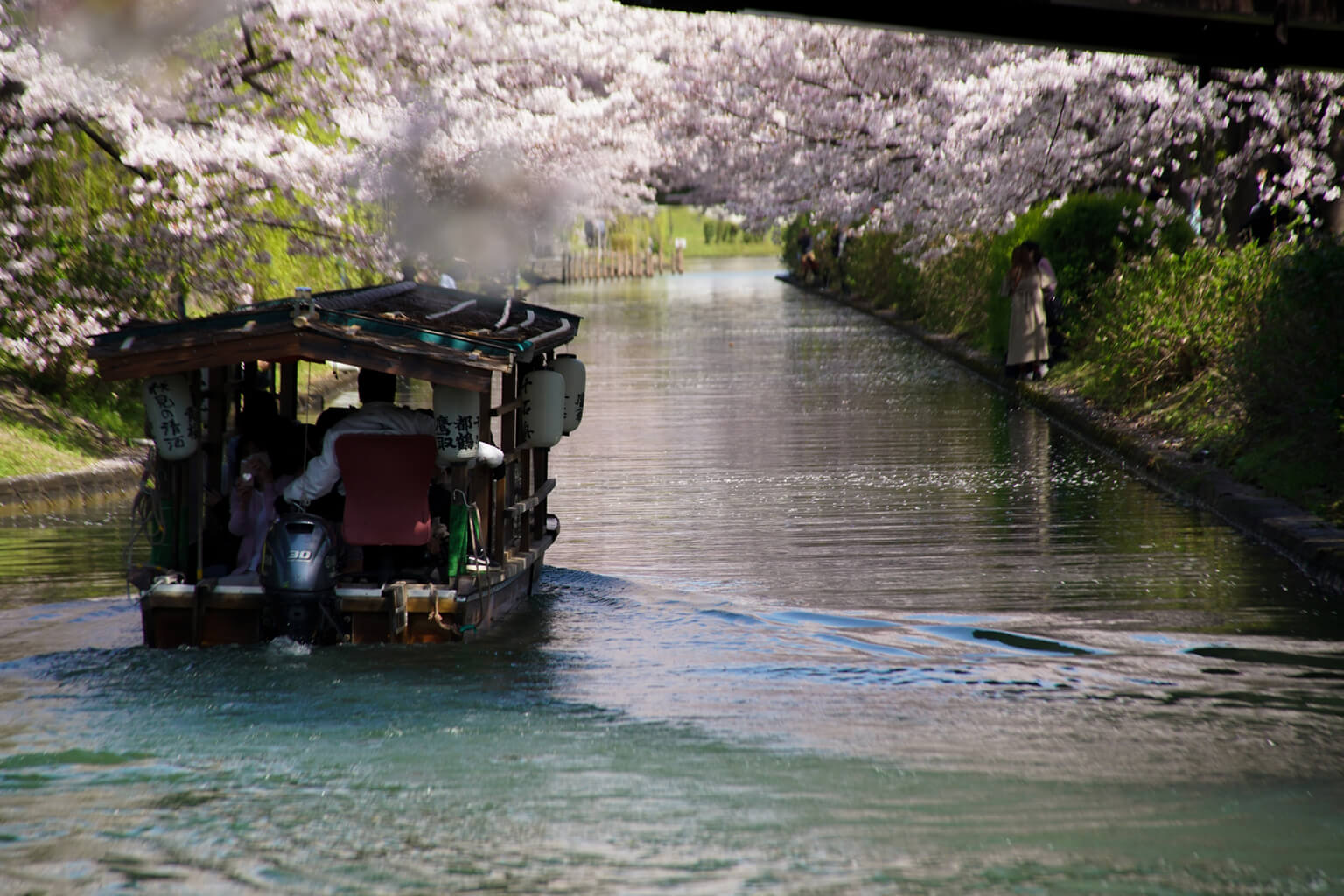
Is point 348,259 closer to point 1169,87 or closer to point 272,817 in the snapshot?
point 1169,87

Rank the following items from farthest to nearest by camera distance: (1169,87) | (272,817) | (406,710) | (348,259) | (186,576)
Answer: (348,259) → (1169,87) → (186,576) → (406,710) → (272,817)

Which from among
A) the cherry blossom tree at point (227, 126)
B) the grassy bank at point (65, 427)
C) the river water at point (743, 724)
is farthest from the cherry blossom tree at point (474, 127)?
the river water at point (743, 724)

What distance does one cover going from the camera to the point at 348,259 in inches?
754

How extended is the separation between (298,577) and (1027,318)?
13656 mm

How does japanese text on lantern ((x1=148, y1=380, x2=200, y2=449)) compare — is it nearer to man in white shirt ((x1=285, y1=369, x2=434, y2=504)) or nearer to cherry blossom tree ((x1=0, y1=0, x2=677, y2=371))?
man in white shirt ((x1=285, y1=369, x2=434, y2=504))

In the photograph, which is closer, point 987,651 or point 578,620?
point 987,651

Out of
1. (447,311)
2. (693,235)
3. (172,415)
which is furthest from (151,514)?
(693,235)

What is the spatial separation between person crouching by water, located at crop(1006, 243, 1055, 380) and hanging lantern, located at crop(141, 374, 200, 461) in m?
13.1

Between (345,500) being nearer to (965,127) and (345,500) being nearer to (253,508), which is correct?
(253,508)

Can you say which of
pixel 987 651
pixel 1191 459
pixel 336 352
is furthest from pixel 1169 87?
pixel 336 352

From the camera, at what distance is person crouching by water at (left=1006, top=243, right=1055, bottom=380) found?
65.6 feet

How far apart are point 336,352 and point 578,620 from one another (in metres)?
2.20

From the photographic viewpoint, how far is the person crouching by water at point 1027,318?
20.0 m

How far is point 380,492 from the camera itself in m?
8.88
